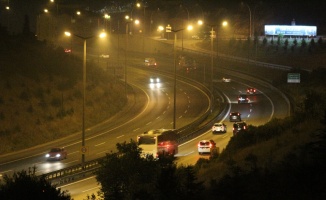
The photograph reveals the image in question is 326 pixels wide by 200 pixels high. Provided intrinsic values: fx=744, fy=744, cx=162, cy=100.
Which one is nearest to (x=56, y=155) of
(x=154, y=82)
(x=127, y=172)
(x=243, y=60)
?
(x=127, y=172)

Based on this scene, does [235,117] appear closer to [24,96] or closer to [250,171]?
[24,96]

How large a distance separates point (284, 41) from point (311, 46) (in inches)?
260

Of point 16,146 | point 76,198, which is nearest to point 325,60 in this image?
point 16,146

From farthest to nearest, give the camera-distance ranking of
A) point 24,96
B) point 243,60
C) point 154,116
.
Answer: point 243,60, point 24,96, point 154,116

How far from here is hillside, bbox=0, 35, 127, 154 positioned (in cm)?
6297

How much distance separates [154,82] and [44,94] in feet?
77.9

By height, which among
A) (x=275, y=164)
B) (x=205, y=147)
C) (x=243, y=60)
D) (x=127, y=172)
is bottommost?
(x=205, y=147)

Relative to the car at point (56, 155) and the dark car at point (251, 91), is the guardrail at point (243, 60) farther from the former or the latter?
the car at point (56, 155)

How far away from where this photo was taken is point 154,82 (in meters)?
94.4

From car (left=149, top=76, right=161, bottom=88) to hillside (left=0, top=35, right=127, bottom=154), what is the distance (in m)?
4.97

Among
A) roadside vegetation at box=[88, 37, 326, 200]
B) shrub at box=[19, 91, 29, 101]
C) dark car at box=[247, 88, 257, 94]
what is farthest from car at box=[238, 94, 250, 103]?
roadside vegetation at box=[88, 37, 326, 200]

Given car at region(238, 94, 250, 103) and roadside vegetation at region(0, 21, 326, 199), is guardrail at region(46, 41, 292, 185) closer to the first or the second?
car at region(238, 94, 250, 103)

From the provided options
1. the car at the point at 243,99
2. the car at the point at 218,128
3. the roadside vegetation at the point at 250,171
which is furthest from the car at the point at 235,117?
the roadside vegetation at the point at 250,171

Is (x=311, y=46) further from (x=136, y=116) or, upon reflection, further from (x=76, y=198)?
(x=76, y=198)
